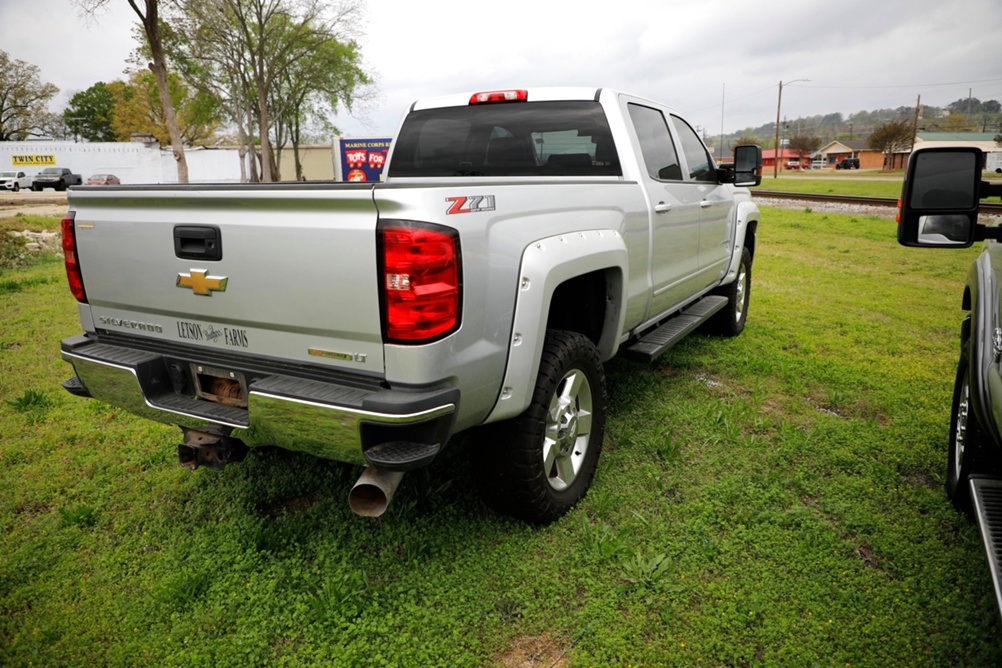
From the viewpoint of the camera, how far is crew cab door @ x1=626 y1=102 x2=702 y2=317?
407 centimetres

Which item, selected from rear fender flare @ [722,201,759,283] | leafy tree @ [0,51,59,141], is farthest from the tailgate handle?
leafy tree @ [0,51,59,141]

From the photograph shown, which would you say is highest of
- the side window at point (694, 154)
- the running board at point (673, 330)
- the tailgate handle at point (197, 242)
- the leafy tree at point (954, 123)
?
the leafy tree at point (954, 123)

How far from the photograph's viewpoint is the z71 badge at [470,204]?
2359 millimetres

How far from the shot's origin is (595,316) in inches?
141

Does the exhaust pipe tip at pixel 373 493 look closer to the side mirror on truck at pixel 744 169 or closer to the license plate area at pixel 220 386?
the license plate area at pixel 220 386

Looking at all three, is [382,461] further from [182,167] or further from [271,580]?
[182,167]

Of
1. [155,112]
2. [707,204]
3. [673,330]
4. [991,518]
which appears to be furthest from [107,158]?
[991,518]

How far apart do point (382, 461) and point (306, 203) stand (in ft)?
3.06

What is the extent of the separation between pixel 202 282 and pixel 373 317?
2.61ft

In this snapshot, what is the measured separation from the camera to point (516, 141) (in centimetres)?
431

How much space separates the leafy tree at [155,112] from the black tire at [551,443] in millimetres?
43634

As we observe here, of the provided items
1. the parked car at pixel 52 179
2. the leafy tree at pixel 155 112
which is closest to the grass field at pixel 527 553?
the parked car at pixel 52 179

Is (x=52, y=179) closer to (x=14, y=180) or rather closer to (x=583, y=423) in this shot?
(x=14, y=180)

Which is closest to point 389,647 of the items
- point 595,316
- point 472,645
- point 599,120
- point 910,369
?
point 472,645
